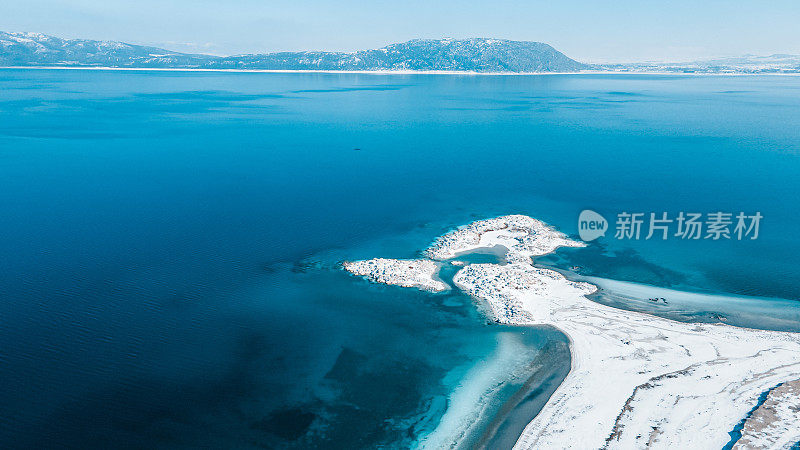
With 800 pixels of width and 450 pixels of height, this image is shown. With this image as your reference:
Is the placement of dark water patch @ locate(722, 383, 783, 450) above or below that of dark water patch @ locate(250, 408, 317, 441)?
above

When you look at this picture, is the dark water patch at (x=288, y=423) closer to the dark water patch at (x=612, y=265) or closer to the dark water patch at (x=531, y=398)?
the dark water patch at (x=531, y=398)

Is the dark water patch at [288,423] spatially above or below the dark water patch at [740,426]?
below

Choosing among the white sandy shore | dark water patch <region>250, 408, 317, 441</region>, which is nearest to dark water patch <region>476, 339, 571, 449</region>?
the white sandy shore

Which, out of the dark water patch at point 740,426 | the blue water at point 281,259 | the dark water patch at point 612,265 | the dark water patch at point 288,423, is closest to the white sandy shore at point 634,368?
the dark water patch at point 740,426

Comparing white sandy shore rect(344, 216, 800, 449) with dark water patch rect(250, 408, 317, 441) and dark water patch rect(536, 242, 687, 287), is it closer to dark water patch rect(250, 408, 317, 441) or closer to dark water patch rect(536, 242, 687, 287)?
dark water patch rect(536, 242, 687, 287)

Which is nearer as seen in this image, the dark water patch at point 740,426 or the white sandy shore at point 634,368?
the dark water patch at point 740,426

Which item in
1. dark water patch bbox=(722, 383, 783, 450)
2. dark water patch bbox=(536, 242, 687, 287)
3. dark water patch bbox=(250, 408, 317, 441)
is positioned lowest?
dark water patch bbox=(250, 408, 317, 441)
